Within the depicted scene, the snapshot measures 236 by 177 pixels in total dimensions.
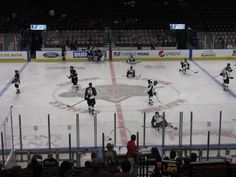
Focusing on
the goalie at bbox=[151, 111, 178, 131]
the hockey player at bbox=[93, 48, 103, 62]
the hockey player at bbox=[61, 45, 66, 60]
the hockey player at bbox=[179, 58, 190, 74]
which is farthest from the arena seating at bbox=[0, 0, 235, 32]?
the goalie at bbox=[151, 111, 178, 131]

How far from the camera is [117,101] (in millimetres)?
14891

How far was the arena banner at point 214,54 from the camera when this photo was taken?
77.8 feet

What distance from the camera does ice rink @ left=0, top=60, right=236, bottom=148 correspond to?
30.7ft

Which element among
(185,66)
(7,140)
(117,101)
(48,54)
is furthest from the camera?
(48,54)

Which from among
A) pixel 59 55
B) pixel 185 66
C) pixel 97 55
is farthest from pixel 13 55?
pixel 185 66

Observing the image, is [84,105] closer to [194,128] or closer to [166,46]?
[194,128]

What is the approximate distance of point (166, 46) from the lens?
2575cm

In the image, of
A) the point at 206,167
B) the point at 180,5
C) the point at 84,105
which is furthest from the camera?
the point at 180,5

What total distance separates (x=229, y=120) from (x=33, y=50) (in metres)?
17.9

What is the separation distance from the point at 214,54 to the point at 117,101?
10563 millimetres

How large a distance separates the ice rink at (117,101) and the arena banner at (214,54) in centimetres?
89

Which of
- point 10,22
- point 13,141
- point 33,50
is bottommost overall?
point 13,141

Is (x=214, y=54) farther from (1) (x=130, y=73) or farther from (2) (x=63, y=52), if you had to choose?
(2) (x=63, y=52)

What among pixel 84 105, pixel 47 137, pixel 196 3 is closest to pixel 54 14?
pixel 196 3
